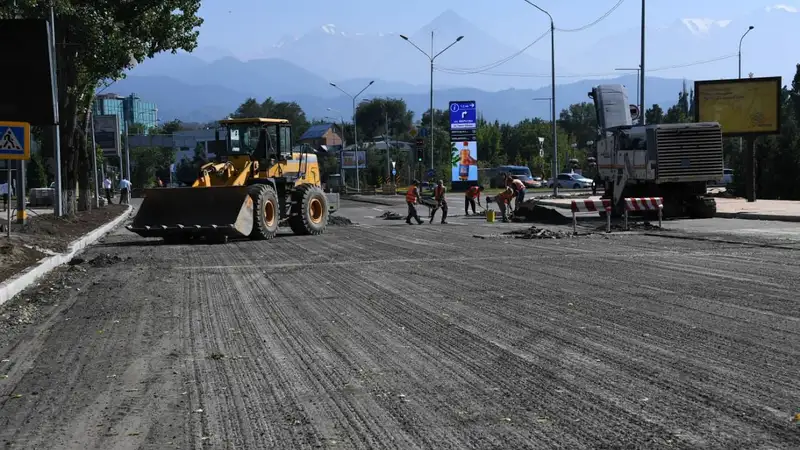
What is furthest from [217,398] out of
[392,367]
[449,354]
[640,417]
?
[640,417]

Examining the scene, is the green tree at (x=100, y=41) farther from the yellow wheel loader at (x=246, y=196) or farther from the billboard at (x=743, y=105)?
the billboard at (x=743, y=105)

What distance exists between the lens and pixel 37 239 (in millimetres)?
21875

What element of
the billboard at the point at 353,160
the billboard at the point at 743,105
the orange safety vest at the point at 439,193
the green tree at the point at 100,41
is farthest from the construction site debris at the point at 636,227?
the billboard at the point at 353,160

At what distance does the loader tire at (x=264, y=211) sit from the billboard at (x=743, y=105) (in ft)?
70.2

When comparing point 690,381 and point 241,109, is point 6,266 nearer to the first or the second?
point 690,381

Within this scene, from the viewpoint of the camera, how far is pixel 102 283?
47.8ft

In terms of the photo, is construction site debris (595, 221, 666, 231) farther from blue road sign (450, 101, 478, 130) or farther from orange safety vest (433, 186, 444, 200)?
blue road sign (450, 101, 478, 130)

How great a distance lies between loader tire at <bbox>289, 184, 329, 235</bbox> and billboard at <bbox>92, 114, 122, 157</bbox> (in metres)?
36.8

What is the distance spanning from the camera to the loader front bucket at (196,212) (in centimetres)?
2233

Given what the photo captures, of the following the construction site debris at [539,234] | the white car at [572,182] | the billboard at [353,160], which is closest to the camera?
the construction site debris at [539,234]

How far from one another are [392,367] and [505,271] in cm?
748

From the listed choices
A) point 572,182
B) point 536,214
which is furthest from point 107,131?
A: point 536,214

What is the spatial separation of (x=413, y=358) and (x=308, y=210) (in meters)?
18.1

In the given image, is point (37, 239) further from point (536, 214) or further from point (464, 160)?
point (464, 160)
